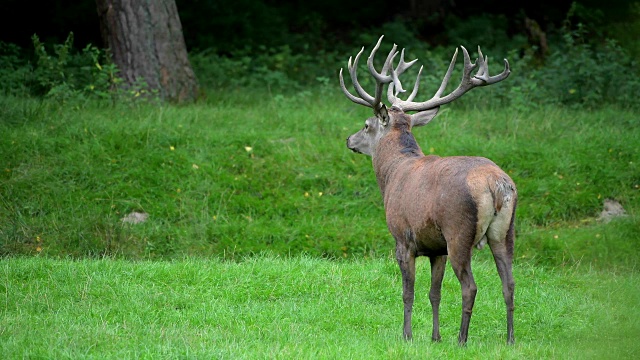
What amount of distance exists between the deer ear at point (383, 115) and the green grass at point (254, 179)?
2.45 m

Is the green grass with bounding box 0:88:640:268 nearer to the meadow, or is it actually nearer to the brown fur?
the meadow

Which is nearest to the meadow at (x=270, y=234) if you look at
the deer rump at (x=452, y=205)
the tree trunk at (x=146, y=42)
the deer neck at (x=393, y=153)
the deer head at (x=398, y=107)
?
the tree trunk at (x=146, y=42)

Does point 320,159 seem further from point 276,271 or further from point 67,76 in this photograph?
point 67,76

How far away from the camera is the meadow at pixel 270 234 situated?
7.08 m

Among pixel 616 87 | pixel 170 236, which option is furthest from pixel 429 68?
pixel 170 236

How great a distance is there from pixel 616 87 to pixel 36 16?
11048 millimetres

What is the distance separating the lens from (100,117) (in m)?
13.0

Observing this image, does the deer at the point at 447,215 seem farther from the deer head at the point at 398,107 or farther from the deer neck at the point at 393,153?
the deer head at the point at 398,107

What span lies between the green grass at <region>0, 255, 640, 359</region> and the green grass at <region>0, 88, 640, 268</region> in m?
0.97

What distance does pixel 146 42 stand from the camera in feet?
48.0

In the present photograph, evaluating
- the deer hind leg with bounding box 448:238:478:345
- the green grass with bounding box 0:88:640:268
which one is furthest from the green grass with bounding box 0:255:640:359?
the green grass with bounding box 0:88:640:268

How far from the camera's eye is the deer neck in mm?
8055

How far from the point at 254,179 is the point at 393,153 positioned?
396 cm

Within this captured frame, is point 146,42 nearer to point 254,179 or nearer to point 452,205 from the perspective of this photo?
point 254,179
